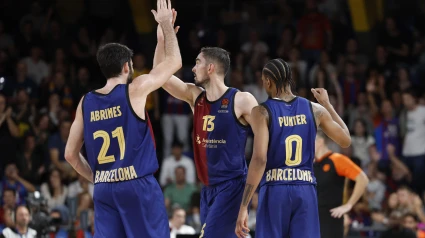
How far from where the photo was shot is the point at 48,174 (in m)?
14.8

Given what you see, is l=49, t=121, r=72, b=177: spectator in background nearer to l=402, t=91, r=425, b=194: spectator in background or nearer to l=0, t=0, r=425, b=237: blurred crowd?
l=0, t=0, r=425, b=237: blurred crowd

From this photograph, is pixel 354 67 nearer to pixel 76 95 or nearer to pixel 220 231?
pixel 76 95

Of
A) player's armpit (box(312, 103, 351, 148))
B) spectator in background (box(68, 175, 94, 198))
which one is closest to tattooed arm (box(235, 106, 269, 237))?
player's armpit (box(312, 103, 351, 148))

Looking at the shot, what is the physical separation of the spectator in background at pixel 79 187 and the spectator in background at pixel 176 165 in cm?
181

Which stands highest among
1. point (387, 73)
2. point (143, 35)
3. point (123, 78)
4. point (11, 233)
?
point (143, 35)

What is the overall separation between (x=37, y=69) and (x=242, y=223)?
11169mm

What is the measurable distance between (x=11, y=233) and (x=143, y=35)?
361 inches

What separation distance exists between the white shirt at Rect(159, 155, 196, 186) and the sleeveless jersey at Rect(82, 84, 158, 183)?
849cm

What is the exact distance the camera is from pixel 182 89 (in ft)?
27.6

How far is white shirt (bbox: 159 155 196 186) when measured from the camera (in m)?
15.7

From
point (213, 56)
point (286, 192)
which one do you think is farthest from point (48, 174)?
point (286, 192)

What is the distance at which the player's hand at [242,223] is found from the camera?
7.37 meters

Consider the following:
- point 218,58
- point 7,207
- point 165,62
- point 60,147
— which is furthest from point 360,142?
point 165,62

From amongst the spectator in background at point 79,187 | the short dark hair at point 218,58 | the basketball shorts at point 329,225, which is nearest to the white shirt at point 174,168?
the spectator in background at point 79,187
